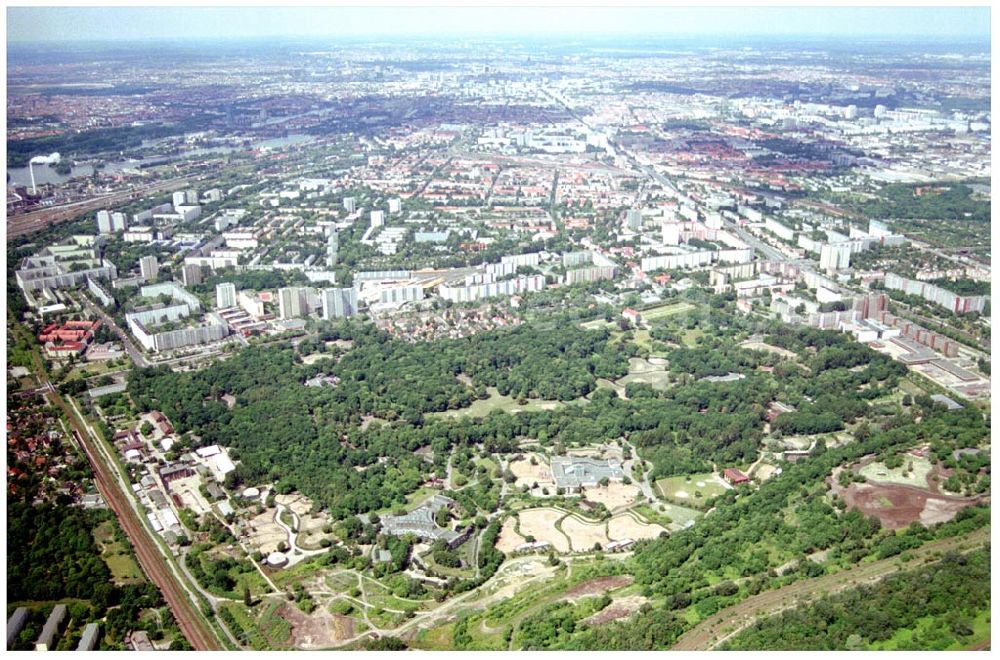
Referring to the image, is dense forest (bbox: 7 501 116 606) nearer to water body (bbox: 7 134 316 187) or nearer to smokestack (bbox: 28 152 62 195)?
→ water body (bbox: 7 134 316 187)

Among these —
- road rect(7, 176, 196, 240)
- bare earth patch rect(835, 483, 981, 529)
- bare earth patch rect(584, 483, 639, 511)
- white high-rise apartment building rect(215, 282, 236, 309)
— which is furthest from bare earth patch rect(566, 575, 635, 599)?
road rect(7, 176, 196, 240)

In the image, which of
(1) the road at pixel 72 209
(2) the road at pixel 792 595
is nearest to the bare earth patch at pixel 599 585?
(2) the road at pixel 792 595

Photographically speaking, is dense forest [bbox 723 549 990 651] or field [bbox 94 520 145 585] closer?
dense forest [bbox 723 549 990 651]

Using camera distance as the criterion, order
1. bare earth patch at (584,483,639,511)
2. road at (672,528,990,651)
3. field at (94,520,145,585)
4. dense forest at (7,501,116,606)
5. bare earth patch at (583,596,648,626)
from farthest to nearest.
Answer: bare earth patch at (584,483,639,511)
field at (94,520,145,585)
dense forest at (7,501,116,606)
bare earth patch at (583,596,648,626)
road at (672,528,990,651)

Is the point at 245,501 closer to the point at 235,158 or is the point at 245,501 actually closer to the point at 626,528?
the point at 626,528

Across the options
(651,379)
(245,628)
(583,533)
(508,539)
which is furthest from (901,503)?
(245,628)

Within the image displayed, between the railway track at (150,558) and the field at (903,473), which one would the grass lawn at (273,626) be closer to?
the railway track at (150,558)
